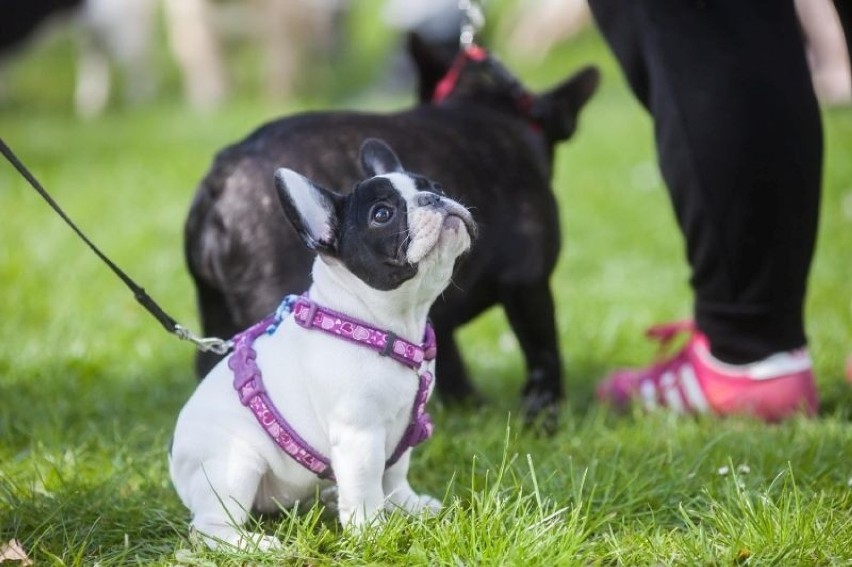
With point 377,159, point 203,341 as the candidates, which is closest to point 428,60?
point 377,159

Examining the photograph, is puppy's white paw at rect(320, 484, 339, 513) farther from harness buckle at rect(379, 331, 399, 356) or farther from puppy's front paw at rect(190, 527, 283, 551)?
harness buckle at rect(379, 331, 399, 356)

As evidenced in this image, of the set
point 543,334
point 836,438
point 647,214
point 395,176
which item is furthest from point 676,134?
point 647,214

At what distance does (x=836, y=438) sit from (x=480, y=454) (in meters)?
0.90

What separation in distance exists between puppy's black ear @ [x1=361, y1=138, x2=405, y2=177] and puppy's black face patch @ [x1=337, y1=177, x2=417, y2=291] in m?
0.21

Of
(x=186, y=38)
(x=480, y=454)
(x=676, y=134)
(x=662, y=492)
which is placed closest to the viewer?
(x=662, y=492)

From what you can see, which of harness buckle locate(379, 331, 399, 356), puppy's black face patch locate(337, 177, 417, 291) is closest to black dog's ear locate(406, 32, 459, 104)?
puppy's black face patch locate(337, 177, 417, 291)

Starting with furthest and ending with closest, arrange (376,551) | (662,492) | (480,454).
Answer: (480,454) < (662,492) < (376,551)

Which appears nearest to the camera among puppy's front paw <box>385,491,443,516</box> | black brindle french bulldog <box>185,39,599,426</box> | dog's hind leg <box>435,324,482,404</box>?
puppy's front paw <box>385,491,443,516</box>

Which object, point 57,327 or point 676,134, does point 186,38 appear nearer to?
point 57,327

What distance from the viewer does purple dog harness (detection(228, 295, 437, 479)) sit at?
2004 millimetres

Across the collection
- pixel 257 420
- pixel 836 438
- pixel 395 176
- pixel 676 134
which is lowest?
pixel 836 438

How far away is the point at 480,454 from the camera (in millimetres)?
2576

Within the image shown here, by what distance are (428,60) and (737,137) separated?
115cm

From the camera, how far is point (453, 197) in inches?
110
